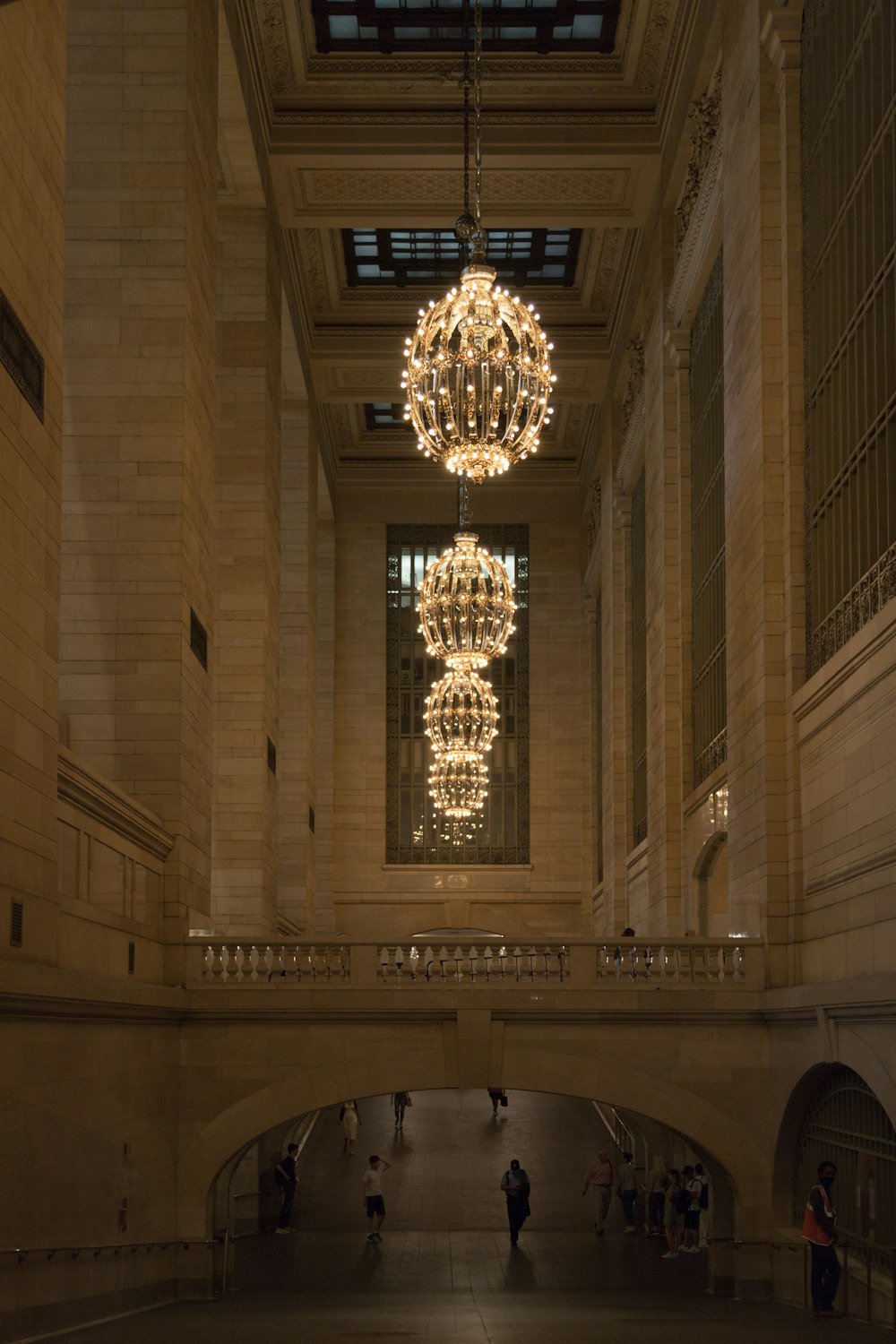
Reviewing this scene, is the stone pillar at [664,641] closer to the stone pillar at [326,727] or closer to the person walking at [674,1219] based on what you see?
the person walking at [674,1219]

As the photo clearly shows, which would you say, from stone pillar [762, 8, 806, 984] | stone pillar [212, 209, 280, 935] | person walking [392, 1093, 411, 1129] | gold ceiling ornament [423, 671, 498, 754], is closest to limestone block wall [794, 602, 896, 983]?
stone pillar [762, 8, 806, 984]

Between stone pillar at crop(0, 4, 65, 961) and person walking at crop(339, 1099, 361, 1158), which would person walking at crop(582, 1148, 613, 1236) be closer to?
person walking at crop(339, 1099, 361, 1158)

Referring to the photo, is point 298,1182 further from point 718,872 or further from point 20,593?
point 20,593

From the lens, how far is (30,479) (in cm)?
1180

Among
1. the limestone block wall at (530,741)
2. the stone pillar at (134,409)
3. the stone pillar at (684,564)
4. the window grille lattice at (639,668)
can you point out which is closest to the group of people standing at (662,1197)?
the stone pillar at (684,564)

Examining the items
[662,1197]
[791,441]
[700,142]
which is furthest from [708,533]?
[662,1197]

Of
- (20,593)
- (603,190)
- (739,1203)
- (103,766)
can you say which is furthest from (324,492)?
(20,593)

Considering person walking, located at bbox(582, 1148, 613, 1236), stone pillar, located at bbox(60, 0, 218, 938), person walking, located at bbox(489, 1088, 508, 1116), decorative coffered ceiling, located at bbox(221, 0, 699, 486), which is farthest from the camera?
person walking, located at bbox(489, 1088, 508, 1116)

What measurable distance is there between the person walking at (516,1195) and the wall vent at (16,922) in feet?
32.2

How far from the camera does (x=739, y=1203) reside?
16422 millimetres

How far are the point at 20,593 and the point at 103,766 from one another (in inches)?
221

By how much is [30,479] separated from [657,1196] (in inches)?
532

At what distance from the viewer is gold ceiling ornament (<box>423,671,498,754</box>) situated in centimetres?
2550

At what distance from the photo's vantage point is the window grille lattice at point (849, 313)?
1328 centimetres
